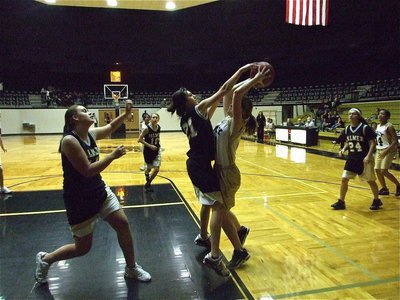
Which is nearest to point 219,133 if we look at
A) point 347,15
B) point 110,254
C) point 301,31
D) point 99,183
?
point 99,183

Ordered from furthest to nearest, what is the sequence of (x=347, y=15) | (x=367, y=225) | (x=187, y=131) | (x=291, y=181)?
(x=347, y=15), (x=291, y=181), (x=367, y=225), (x=187, y=131)

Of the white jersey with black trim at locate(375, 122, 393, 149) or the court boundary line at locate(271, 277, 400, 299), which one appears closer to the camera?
the court boundary line at locate(271, 277, 400, 299)

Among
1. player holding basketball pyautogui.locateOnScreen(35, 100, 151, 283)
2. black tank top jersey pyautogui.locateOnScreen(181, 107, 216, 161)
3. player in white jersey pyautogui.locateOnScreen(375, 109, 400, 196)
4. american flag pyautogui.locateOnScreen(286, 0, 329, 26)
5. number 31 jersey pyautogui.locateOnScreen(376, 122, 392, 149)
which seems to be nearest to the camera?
player holding basketball pyautogui.locateOnScreen(35, 100, 151, 283)

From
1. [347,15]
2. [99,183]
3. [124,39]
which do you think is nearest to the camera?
[99,183]

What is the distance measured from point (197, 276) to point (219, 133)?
1384 mm

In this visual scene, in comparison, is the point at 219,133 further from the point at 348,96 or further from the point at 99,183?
the point at 348,96

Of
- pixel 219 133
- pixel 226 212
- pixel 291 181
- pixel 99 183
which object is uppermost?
pixel 219 133

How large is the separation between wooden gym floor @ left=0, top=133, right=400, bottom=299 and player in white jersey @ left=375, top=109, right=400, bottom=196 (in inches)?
16.0

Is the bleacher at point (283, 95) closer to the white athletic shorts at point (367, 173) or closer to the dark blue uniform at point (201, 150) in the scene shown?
the white athletic shorts at point (367, 173)

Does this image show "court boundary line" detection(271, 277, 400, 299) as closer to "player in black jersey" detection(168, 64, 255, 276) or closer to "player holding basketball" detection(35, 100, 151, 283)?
"player in black jersey" detection(168, 64, 255, 276)

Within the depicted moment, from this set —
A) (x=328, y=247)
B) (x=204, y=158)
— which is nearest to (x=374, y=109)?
(x=328, y=247)

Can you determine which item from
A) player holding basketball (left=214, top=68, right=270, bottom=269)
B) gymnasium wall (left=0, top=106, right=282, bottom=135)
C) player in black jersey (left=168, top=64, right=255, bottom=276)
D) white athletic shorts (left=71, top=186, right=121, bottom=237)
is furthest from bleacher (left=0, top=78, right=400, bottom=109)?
white athletic shorts (left=71, top=186, right=121, bottom=237)

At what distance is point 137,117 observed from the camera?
93.0 ft

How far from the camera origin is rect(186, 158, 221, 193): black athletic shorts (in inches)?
127
